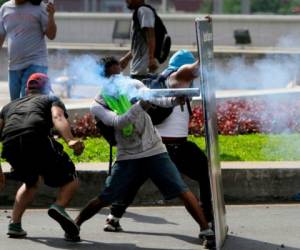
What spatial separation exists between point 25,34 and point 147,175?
8.02 feet

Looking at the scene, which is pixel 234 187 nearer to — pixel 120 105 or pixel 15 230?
pixel 120 105

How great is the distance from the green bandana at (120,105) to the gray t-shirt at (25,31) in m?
2.17

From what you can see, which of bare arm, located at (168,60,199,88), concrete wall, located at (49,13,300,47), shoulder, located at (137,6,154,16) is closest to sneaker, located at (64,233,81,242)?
bare arm, located at (168,60,199,88)

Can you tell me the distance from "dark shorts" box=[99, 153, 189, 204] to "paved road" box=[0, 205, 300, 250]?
40 cm

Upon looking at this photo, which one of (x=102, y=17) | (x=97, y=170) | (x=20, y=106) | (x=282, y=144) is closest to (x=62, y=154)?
(x=20, y=106)

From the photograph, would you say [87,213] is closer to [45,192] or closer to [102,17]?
[45,192]

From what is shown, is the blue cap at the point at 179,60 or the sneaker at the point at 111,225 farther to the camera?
the sneaker at the point at 111,225

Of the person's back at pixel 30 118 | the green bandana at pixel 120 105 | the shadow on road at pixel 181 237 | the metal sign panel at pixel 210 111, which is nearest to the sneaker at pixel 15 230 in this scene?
the person's back at pixel 30 118

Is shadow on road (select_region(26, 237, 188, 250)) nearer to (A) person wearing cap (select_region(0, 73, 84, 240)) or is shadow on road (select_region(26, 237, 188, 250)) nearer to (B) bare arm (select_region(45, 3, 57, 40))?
(A) person wearing cap (select_region(0, 73, 84, 240))

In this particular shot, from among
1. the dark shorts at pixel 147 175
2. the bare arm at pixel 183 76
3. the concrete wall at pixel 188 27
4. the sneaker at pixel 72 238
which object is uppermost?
the bare arm at pixel 183 76

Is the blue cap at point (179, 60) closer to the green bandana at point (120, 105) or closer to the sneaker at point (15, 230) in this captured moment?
the green bandana at point (120, 105)

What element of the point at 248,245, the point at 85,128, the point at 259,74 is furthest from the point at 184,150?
the point at 259,74

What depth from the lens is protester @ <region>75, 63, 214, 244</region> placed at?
24.8 feet

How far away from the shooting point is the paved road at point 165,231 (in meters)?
7.79
